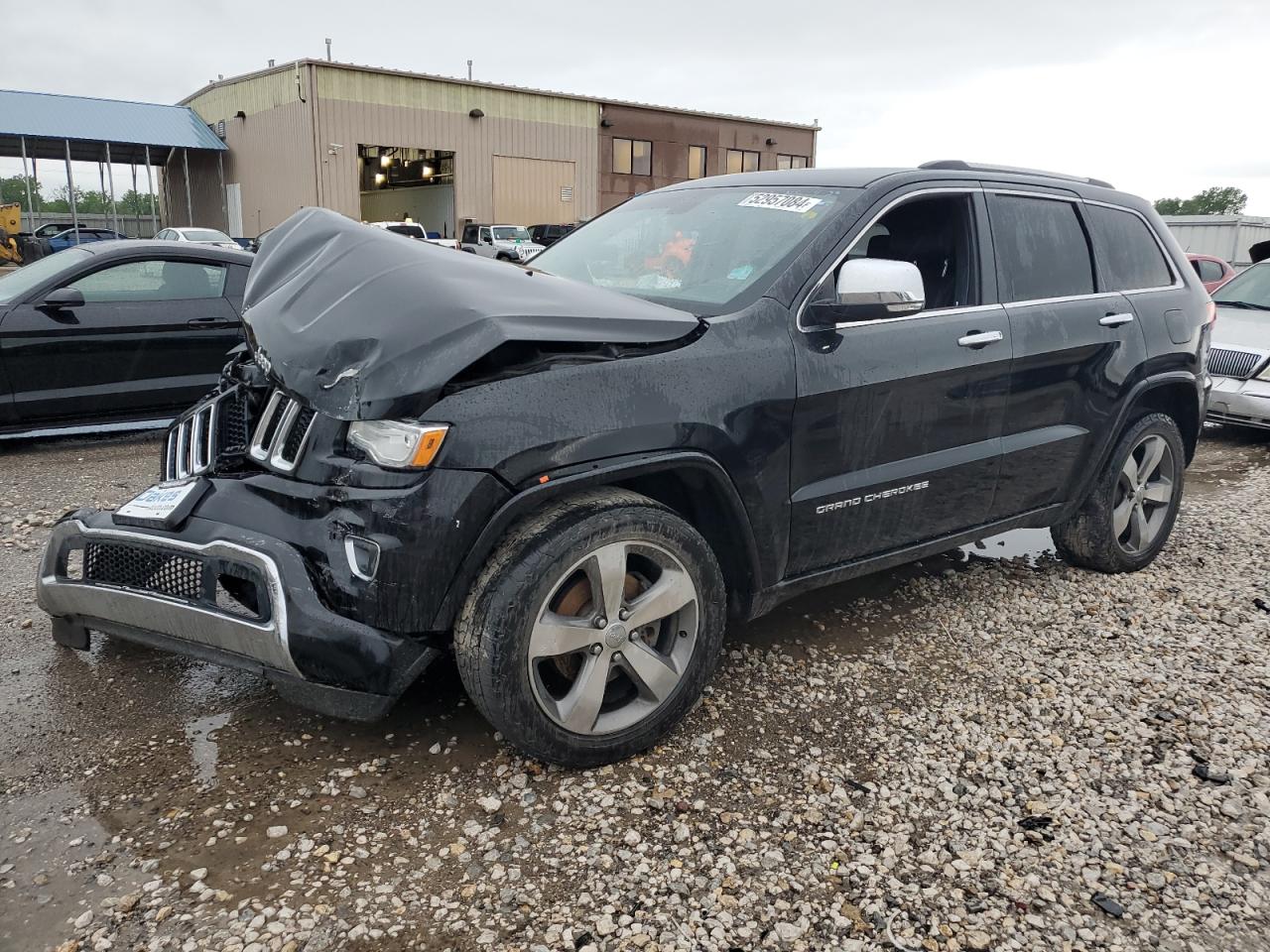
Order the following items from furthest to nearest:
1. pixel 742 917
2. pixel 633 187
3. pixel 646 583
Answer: pixel 633 187
pixel 646 583
pixel 742 917

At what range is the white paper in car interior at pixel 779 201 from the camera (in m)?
3.38

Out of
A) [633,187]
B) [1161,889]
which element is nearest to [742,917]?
[1161,889]

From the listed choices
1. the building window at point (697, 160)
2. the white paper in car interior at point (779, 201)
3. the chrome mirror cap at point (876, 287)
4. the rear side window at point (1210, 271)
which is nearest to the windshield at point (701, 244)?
the white paper in car interior at point (779, 201)

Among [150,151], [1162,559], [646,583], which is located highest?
[150,151]

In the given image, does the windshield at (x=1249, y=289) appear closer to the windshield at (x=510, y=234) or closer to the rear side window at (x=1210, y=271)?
the rear side window at (x=1210, y=271)

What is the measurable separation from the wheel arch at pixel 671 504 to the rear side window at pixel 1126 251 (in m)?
2.36

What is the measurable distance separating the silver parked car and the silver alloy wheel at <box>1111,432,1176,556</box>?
350 centimetres

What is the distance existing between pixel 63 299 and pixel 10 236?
23.8 metres

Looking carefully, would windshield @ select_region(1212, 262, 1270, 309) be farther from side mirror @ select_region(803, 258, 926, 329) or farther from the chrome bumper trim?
the chrome bumper trim

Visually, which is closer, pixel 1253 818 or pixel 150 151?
pixel 1253 818

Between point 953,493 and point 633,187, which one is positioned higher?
point 633,187

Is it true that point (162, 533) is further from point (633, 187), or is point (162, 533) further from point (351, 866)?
point (633, 187)

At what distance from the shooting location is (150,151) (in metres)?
36.1

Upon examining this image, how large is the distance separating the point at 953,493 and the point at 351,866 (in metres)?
2.45
